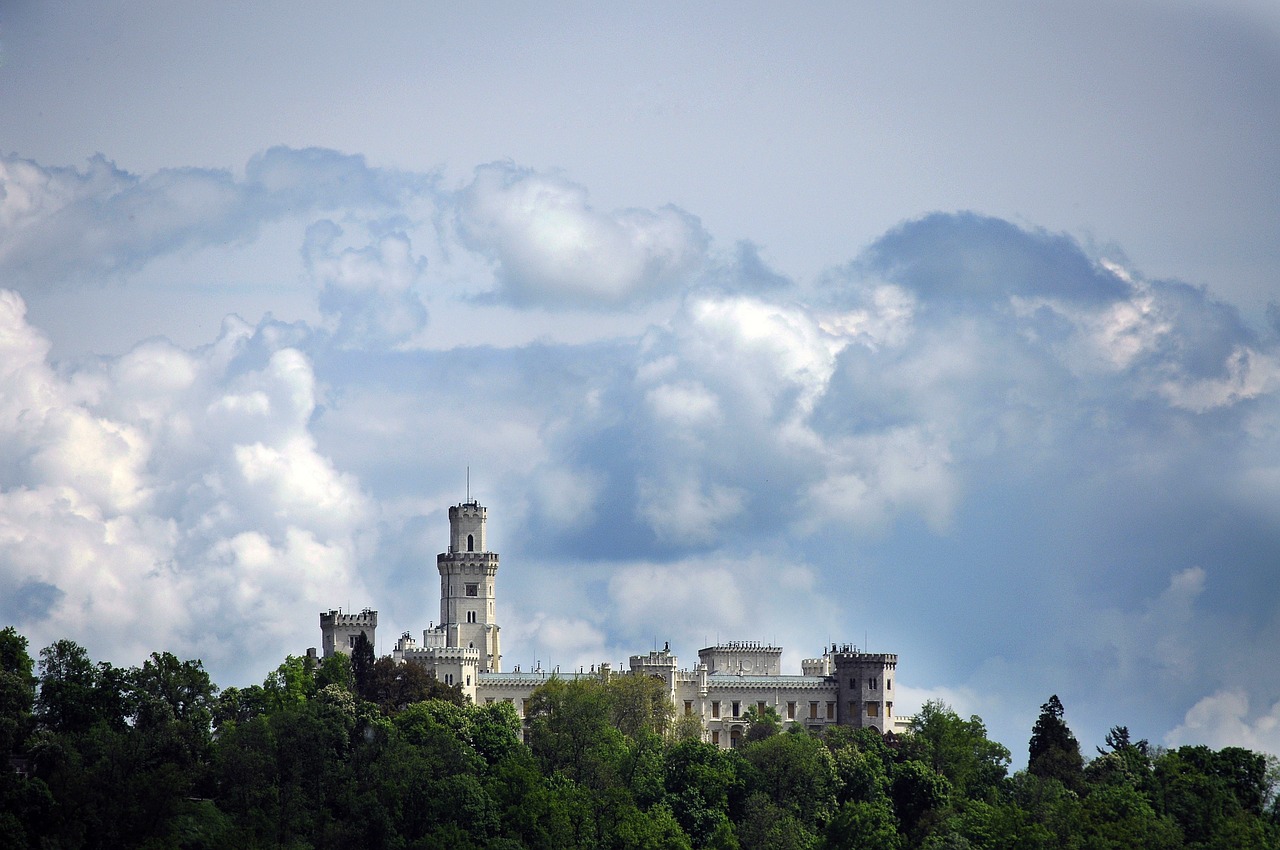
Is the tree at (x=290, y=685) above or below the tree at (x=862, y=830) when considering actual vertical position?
above

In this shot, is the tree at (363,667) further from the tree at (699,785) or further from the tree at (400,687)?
the tree at (699,785)

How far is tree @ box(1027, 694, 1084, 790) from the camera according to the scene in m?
128

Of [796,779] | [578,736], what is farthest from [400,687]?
[796,779]

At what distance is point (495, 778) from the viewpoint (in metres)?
118

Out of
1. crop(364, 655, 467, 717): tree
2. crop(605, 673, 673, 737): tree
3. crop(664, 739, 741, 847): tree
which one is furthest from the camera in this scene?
crop(605, 673, 673, 737): tree

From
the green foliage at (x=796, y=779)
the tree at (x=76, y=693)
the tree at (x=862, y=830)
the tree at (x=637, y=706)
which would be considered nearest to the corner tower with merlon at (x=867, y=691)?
the tree at (x=637, y=706)

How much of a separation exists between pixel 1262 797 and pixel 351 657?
54.7 metres

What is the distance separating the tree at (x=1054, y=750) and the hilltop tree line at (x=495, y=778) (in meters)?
0.13

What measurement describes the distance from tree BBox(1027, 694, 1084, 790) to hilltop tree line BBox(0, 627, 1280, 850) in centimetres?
13

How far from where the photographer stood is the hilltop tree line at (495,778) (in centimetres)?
10906

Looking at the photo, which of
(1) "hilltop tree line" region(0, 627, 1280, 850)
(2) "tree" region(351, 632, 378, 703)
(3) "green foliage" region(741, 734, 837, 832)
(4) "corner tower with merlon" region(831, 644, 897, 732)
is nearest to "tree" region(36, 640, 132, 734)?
(1) "hilltop tree line" region(0, 627, 1280, 850)

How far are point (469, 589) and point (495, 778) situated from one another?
38572 mm

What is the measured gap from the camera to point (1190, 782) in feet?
413

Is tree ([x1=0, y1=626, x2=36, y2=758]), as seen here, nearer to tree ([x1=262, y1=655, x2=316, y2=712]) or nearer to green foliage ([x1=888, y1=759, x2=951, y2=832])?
tree ([x1=262, y1=655, x2=316, y2=712])
